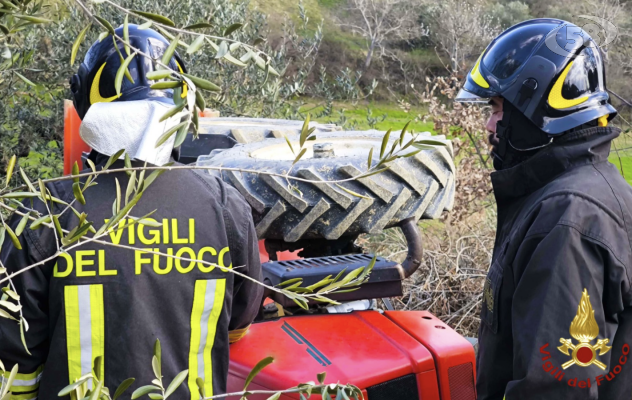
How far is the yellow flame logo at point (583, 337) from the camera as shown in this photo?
185 cm

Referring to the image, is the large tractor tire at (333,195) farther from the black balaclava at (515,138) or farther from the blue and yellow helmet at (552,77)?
the blue and yellow helmet at (552,77)

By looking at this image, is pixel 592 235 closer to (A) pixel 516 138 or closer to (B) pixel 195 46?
(A) pixel 516 138

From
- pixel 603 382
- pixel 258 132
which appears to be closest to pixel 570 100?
pixel 603 382

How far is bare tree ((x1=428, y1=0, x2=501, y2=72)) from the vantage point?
15.4 m

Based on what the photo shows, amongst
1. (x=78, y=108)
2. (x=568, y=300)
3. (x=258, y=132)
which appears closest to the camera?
(x=568, y=300)

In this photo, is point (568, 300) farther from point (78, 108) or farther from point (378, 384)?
point (78, 108)

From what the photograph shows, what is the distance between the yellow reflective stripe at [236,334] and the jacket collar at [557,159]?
95 centimetres

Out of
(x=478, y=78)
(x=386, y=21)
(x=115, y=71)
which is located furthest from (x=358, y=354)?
(x=386, y=21)

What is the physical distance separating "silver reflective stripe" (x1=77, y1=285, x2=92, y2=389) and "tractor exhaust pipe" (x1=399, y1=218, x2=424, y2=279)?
113cm

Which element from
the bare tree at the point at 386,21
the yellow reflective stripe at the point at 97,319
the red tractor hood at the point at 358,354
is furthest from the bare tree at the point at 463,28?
the yellow reflective stripe at the point at 97,319

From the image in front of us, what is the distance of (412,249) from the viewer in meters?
2.71

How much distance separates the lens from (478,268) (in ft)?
16.0

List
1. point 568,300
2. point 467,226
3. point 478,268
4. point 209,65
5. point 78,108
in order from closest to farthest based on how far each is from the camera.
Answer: point 568,300 < point 78,108 < point 478,268 < point 467,226 < point 209,65

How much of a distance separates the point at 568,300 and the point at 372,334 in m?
0.82
